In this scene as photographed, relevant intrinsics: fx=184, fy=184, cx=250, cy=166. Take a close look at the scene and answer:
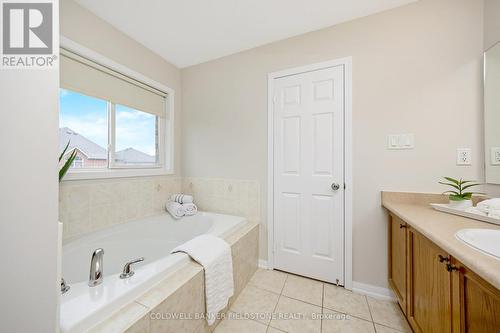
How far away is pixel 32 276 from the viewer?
1.54 ft

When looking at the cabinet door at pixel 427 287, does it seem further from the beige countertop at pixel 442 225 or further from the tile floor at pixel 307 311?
the tile floor at pixel 307 311

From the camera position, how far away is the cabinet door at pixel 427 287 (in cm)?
79

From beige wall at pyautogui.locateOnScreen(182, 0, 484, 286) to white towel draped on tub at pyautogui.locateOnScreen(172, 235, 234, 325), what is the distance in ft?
2.41

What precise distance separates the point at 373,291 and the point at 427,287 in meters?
0.71

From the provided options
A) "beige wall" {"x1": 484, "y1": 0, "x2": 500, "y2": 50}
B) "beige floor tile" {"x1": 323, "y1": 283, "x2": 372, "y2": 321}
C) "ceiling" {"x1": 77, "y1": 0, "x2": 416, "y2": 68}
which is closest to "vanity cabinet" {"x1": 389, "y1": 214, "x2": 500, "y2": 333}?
"beige floor tile" {"x1": 323, "y1": 283, "x2": 372, "y2": 321}

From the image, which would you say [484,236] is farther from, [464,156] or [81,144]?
[81,144]

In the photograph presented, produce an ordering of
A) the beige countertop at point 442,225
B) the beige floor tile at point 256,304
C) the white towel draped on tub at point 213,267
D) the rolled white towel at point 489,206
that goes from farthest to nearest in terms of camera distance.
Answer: the beige floor tile at point 256,304 → the white towel draped on tub at point 213,267 → the rolled white towel at point 489,206 → the beige countertop at point 442,225

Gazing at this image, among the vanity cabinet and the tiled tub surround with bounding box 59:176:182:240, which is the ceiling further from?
the vanity cabinet

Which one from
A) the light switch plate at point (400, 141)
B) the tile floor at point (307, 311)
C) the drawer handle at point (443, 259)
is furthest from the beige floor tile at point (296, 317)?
the light switch plate at point (400, 141)

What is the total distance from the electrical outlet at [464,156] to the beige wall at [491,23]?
2.26 ft

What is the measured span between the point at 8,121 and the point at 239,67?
1.97 meters

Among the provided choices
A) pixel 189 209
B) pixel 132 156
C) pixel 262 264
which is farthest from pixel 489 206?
pixel 132 156

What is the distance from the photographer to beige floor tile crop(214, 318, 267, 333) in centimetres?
121

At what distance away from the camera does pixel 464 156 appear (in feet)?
4.25
